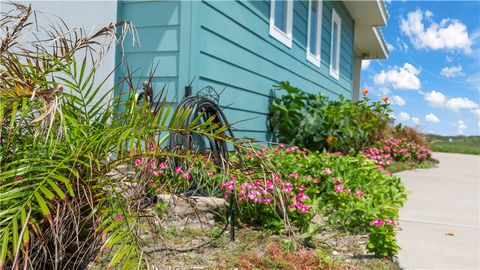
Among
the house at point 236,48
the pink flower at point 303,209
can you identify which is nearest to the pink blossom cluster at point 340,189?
the pink flower at point 303,209

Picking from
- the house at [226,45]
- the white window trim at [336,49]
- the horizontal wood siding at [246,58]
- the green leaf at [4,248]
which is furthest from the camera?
the white window trim at [336,49]

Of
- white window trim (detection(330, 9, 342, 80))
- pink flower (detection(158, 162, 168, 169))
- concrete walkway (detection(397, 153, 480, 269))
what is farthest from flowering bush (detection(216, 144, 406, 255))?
white window trim (detection(330, 9, 342, 80))

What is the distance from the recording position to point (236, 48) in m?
4.54

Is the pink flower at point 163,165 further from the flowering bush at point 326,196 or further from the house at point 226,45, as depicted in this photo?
the flowering bush at point 326,196

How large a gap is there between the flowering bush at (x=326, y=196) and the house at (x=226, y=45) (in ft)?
1.79

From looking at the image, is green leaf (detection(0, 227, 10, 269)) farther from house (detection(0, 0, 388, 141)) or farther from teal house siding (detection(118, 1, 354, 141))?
teal house siding (detection(118, 1, 354, 141))

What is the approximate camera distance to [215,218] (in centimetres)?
308

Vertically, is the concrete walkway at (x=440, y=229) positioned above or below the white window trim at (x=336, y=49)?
below

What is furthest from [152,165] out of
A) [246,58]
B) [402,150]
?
[402,150]

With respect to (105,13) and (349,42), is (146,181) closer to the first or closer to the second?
(105,13)

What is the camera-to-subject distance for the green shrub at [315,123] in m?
5.71

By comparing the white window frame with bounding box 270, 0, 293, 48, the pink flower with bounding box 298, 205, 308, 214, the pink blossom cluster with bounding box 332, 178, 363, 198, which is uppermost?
the white window frame with bounding box 270, 0, 293, 48

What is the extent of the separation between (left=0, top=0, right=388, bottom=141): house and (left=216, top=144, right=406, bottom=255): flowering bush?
21.5 inches

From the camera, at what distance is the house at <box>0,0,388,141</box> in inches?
143
